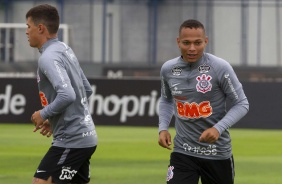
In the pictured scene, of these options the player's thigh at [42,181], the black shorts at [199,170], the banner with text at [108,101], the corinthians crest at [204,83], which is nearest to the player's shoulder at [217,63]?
the corinthians crest at [204,83]

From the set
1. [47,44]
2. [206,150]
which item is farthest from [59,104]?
[206,150]

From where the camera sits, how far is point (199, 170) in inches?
320

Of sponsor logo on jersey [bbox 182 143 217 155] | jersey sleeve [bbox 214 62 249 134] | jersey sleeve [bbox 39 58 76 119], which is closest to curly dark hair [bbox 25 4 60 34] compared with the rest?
jersey sleeve [bbox 39 58 76 119]

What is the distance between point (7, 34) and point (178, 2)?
439 inches

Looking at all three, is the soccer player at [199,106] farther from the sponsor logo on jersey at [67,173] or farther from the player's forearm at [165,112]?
the sponsor logo on jersey at [67,173]

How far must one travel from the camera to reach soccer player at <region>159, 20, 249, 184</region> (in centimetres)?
800

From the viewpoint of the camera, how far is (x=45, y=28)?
8148 mm

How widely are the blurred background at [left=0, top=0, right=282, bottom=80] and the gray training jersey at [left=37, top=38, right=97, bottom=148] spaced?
3605 cm

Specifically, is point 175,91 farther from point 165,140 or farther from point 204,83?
point 165,140

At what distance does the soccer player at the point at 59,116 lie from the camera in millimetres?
8055

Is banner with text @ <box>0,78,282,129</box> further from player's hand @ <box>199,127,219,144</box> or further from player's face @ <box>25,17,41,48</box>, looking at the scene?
player's hand @ <box>199,127,219,144</box>

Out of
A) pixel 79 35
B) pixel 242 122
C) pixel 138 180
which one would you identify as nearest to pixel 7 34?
pixel 79 35

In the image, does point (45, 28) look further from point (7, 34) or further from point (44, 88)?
point (7, 34)

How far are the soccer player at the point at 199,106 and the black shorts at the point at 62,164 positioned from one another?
699 millimetres
